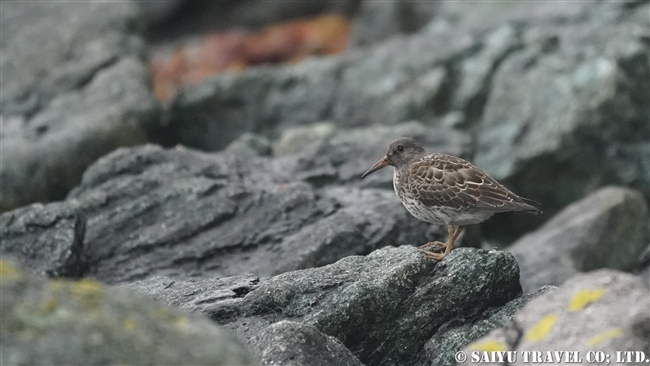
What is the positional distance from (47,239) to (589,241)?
9171 millimetres

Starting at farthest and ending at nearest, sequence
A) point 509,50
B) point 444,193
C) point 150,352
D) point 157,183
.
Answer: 1. point 509,50
2. point 157,183
3. point 444,193
4. point 150,352

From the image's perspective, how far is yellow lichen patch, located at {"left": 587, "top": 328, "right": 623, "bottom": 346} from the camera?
653 cm

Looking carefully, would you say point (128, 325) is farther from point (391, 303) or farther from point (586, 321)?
point (391, 303)

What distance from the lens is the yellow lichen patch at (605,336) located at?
653 cm

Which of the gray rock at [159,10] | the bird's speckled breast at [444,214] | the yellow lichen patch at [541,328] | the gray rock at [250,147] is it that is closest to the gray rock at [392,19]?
the gray rock at [159,10]

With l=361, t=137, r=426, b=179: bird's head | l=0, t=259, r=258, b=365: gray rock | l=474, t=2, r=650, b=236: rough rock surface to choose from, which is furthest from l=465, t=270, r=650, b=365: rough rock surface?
l=474, t=2, r=650, b=236: rough rock surface

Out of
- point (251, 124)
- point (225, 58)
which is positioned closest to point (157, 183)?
point (251, 124)

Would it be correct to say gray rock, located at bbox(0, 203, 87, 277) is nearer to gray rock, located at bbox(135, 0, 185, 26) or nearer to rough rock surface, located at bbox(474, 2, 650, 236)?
rough rock surface, located at bbox(474, 2, 650, 236)

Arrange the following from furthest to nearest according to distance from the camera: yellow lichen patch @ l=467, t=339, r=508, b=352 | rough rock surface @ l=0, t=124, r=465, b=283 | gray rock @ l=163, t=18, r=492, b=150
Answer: gray rock @ l=163, t=18, r=492, b=150 → rough rock surface @ l=0, t=124, r=465, b=283 → yellow lichen patch @ l=467, t=339, r=508, b=352

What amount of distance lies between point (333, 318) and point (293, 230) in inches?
197

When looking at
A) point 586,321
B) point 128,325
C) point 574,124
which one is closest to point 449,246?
point 586,321

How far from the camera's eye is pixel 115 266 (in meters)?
13.4

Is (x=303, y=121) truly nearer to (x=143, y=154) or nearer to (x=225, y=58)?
(x=143, y=154)

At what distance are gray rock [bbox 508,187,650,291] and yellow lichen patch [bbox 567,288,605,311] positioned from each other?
26.7 ft
